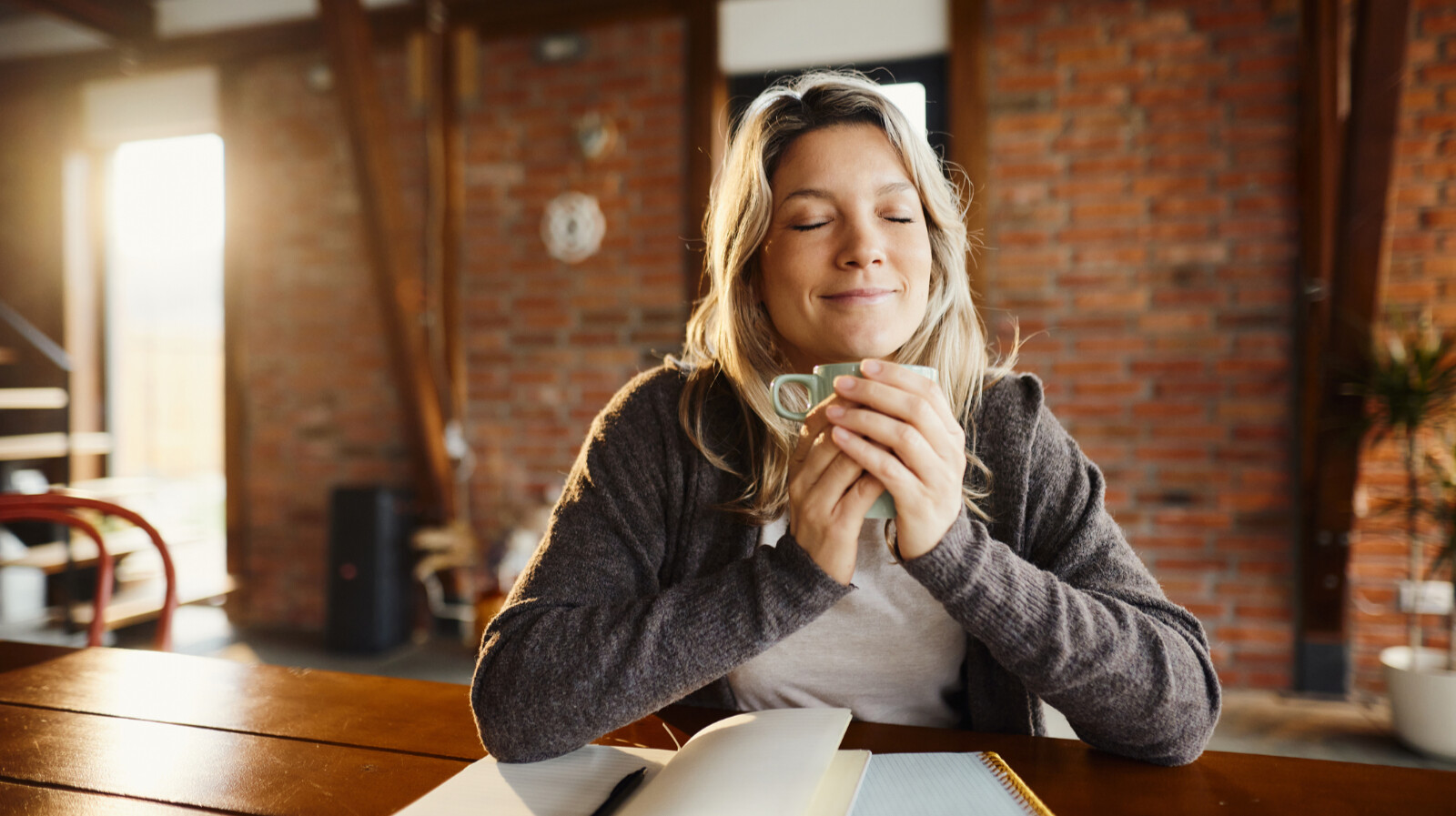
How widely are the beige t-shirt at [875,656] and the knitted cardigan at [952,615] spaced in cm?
5

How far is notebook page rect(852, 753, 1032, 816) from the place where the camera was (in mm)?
702

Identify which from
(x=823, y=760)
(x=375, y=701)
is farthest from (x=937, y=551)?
(x=375, y=701)

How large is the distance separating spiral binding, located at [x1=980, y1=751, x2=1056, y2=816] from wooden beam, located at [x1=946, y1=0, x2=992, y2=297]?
2.79 m

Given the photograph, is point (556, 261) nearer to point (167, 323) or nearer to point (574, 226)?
point (574, 226)

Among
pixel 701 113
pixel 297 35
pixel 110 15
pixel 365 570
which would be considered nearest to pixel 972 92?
pixel 701 113

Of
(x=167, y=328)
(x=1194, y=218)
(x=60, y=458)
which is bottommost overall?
(x=60, y=458)

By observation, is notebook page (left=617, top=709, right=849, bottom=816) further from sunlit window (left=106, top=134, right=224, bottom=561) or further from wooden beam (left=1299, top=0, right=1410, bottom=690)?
sunlit window (left=106, top=134, right=224, bottom=561)

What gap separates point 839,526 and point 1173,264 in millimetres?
2959

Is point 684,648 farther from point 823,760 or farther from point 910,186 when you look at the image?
point 910,186

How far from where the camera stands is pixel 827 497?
0.82 meters

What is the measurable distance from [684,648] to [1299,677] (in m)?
3.24

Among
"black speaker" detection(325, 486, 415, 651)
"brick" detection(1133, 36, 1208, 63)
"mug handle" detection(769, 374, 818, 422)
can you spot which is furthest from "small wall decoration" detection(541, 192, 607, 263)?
"mug handle" detection(769, 374, 818, 422)

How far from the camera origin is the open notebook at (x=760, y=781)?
2.17 ft

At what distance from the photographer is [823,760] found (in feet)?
2.31
